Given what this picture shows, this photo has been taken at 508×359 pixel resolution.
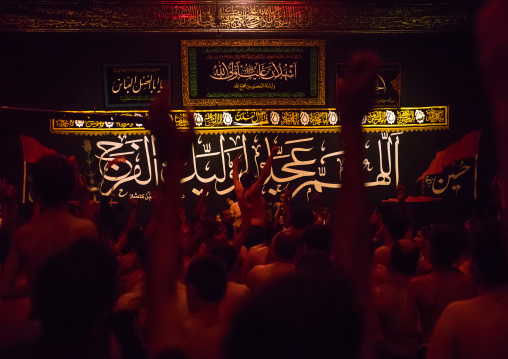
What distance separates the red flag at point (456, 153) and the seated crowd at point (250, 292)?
7.73m

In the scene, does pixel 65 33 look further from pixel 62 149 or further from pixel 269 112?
pixel 269 112

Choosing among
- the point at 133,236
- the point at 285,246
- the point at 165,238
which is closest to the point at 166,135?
the point at 165,238

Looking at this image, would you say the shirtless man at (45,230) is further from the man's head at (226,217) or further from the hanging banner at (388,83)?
the hanging banner at (388,83)

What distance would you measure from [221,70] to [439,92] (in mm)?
3993

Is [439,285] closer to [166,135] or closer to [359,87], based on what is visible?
[359,87]


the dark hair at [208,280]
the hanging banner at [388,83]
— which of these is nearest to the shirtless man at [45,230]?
the dark hair at [208,280]

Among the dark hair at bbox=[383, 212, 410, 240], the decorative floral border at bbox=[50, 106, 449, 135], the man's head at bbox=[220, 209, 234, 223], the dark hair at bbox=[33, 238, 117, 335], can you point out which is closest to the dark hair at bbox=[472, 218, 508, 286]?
the dark hair at bbox=[33, 238, 117, 335]

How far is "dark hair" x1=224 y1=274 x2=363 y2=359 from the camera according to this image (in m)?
0.79

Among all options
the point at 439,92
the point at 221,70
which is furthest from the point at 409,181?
the point at 221,70

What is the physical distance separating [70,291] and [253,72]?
9.22m

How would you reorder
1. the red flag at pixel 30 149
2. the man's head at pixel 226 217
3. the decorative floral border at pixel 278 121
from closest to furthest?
the man's head at pixel 226 217
the red flag at pixel 30 149
the decorative floral border at pixel 278 121

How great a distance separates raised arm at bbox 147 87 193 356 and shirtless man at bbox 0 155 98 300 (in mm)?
822

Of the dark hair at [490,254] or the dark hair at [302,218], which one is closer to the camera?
the dark hair at [490,254]

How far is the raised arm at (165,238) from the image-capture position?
4.16 ft
